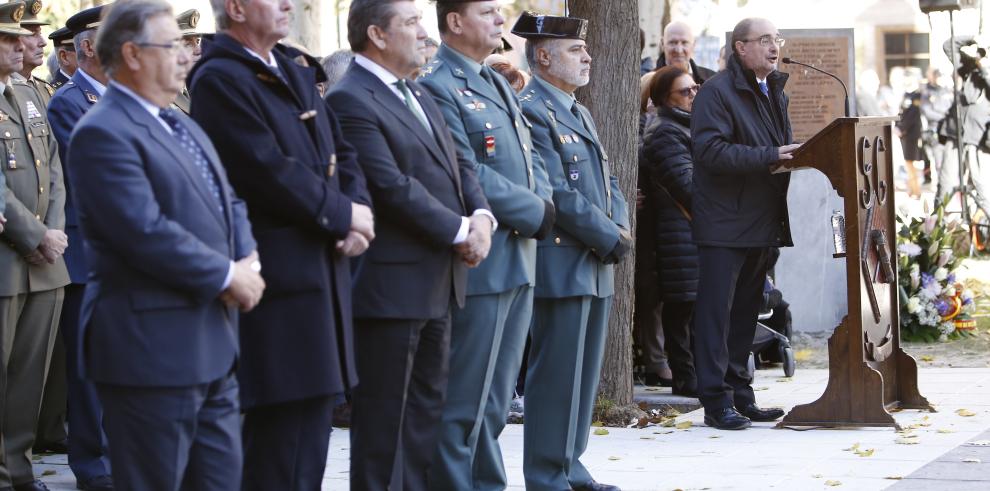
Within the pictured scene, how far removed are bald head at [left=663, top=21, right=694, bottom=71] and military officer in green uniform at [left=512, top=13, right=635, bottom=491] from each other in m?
4.21

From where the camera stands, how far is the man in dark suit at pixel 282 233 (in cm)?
459

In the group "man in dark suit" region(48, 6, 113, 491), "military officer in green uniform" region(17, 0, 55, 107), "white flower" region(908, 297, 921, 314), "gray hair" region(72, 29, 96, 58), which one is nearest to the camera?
"man in dark suit" region(48, 6, 113, 491)

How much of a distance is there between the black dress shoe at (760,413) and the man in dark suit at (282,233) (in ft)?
12.9

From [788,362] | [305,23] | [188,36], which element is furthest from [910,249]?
[305,23]

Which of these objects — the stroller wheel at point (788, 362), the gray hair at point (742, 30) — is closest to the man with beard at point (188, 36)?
the gray hair at point (742, 30)

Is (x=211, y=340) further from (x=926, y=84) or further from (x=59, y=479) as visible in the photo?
(x=926, y=84)

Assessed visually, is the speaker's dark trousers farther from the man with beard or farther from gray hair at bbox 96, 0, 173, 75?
the man with beard

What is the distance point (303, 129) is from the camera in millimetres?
4719

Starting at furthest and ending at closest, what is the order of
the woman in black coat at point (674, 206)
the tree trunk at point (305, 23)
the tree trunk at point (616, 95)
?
1. the tree trunk at point (305, 23)
2. the woman in black coat at point (674, 206)
3. the tree trunk at point (616, 95)

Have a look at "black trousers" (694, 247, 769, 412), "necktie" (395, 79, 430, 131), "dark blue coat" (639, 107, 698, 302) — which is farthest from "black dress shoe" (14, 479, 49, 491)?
"dark blue coat" (639, 107, 698, 302)

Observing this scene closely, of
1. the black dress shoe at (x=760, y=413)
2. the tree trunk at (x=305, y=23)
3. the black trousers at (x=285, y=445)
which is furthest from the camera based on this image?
the tree trunk at (x=305, y=23)

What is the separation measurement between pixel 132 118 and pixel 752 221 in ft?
14.1

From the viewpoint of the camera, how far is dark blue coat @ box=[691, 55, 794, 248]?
7.93 metres

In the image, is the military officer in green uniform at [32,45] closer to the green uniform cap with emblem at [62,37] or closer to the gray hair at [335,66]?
the green uniform cap with emblem at [62,37]
